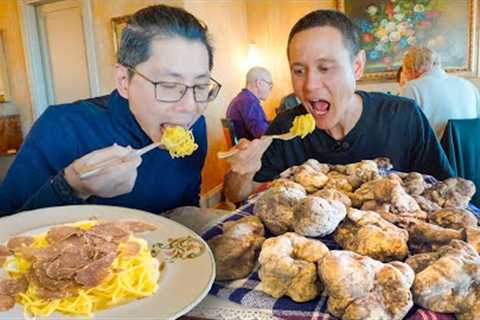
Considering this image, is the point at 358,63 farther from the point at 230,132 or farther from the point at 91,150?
the point at 230,132

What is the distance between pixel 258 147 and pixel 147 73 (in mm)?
240

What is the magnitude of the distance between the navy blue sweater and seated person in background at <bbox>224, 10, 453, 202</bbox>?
15cm

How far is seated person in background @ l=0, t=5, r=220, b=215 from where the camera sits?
0.60 metres

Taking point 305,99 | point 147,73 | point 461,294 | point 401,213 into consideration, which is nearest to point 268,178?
point 305,99

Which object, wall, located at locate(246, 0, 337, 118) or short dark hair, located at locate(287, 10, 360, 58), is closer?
short dark hair, located at locate(287, 10, 360, 58)

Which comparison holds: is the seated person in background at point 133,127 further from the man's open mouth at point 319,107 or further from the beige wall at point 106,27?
the beige wall at point 106,27

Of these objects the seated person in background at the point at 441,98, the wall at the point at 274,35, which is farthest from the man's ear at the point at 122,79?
the wall at the point at 274,35

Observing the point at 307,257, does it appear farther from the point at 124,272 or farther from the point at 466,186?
the point at 466,186

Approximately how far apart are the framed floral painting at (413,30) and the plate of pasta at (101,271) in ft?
9.46

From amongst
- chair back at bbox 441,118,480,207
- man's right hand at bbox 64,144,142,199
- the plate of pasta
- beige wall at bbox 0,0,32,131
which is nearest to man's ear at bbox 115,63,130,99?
man's right hand at bbox 64,144,142,199

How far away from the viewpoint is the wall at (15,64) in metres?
3.54

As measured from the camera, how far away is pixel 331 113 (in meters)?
0.95

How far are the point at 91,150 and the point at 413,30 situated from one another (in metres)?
2.72

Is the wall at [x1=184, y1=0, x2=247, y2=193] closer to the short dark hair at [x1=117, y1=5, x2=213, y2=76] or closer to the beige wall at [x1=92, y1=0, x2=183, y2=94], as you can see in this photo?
the beige wall at [x1=92, y1=0, x2=183, y2=94]
